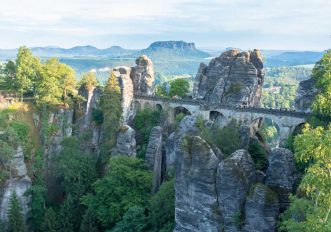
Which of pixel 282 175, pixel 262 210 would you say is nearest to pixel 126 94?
pixel 282 175

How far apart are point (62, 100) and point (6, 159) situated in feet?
44.1

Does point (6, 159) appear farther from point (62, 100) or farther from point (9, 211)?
point (62, 100)

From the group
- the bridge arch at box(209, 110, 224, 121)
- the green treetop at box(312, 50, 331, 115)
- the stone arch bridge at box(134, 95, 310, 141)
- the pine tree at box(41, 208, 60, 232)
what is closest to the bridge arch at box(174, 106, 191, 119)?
the stone arch bridge at box(134, 95, 310, 141)

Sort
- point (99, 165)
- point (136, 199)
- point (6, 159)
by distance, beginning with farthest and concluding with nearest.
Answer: point (99, 165), point (6, 159), point (136, 199)

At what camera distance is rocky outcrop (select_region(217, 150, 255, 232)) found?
31.0 meters

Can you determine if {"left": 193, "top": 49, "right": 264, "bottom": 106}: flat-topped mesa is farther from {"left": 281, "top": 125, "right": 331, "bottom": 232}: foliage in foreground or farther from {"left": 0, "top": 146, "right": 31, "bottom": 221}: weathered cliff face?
{"left": 281, "top": 125, "right": 331, "bottom": 232}: foliage in foreground

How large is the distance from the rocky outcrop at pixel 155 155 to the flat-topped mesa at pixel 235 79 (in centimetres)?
1011

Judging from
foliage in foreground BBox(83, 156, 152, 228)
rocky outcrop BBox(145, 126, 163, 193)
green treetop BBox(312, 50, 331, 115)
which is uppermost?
green treetop BBox(312, 50, 331, 115)

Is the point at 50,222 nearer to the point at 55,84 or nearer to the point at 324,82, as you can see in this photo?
the point at 55,84

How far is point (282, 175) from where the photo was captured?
31594 millimetres

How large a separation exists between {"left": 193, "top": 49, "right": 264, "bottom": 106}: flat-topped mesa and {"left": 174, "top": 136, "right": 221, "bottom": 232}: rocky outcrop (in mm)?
19953

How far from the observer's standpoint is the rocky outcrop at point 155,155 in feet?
158

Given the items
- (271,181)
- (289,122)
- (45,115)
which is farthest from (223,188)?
(45,115)

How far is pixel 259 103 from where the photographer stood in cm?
5612
